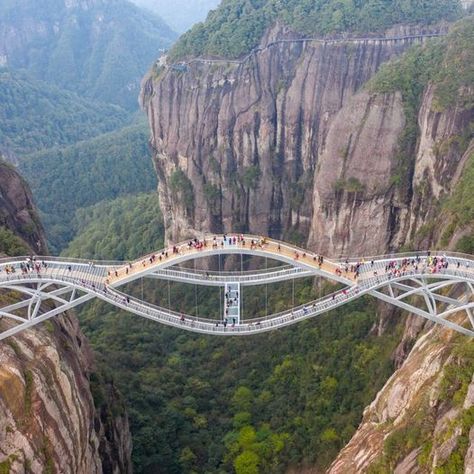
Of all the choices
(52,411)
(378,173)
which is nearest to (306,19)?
(378,173)

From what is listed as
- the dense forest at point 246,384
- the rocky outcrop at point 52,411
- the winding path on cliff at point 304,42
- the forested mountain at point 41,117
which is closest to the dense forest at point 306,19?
the winding path on cliff at point 304,42

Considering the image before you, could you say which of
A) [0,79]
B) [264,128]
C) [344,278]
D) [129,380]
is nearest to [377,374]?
[344,278]

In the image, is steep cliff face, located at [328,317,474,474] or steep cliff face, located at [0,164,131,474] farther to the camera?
steep cliff face, located at [0,164,131,474]

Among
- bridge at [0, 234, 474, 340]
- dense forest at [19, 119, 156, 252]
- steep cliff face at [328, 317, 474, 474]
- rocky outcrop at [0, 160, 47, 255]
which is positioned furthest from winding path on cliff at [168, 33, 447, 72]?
steep cliff face at [328, 317, 474, 474]

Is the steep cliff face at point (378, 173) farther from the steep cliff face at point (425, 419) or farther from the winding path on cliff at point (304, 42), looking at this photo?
the steep cliff face at point (425, 419)

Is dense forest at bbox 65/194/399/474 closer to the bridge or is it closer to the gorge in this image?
the gorge

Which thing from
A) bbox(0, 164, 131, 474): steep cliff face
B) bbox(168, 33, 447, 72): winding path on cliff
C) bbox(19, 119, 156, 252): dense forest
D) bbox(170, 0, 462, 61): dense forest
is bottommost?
bbox(19, 119, 156, 252): dense forest

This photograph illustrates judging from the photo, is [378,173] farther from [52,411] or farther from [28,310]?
[52,411]
